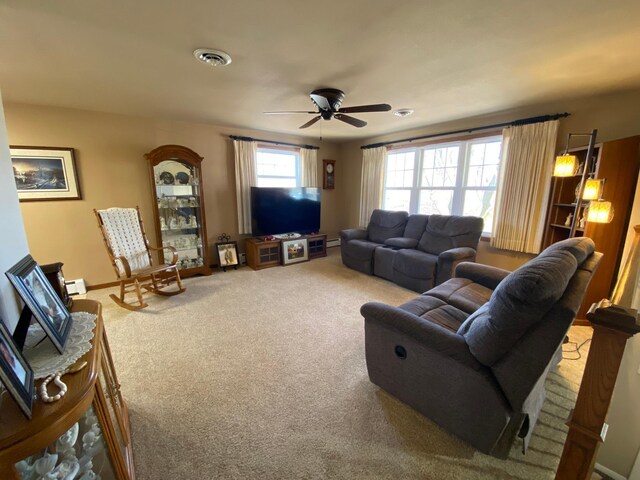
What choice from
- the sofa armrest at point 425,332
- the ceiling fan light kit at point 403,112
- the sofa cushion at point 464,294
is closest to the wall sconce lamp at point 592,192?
the sofa cushion at point 464,294

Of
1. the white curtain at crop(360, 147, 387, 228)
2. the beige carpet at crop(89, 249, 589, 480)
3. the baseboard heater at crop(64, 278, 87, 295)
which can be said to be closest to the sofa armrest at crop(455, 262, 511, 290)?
the beige carpet at crop(89, 249, 589, 480)

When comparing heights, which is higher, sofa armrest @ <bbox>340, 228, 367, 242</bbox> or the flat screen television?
the flat screen television

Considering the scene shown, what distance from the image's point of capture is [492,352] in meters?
1.21

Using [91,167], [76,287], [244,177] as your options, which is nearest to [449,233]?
[244,177]

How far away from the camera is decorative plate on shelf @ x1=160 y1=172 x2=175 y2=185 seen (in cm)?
368

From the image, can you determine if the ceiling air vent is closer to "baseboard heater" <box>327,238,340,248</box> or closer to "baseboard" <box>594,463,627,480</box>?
"baseboard" <box>594,463,627,480</box>

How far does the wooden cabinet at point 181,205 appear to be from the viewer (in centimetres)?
360

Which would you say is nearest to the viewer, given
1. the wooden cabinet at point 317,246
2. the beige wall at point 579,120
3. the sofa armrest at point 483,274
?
the sofa armrest at point 483,274

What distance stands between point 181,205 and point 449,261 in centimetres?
382

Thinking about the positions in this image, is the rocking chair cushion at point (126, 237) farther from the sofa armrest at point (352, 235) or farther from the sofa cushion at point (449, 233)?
the sofa cushion at point (449, 233)

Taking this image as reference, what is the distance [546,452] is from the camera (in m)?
1.38

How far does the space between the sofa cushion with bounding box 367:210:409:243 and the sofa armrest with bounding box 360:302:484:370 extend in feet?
9.37

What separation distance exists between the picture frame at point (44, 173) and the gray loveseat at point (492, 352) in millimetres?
3881

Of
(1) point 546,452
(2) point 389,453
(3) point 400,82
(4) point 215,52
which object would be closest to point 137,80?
(4) point 215,52
